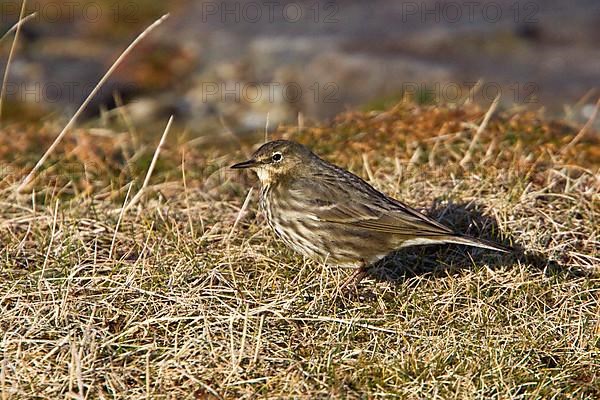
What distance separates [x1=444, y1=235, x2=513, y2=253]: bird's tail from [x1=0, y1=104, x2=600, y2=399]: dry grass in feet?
1.07

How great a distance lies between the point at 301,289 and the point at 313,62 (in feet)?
32.0

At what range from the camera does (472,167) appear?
26.3ft

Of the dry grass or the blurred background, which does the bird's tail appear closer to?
the dry grass

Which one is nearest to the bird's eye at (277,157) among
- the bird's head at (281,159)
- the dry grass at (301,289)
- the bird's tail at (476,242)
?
the bird's head at (281,159)

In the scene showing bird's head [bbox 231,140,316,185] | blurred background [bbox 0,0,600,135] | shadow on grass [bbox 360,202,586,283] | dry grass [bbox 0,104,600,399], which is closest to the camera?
dry grass [bbox 0,104,600,399]

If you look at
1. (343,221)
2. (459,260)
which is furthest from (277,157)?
(459,260)

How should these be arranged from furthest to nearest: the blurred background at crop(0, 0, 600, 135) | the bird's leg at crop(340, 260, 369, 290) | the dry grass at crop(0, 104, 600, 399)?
1. the blurred background at crop(0, 0, 600, 135)
2. the bird's leg at crop(340, 260, 369, 290)
3. the dry grass at crop(0, 104, 600, 399)

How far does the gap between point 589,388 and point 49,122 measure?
24.4ft

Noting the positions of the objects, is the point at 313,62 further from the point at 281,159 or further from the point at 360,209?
the point at 360,209

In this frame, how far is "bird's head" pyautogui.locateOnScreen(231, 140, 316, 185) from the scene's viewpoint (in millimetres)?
6840

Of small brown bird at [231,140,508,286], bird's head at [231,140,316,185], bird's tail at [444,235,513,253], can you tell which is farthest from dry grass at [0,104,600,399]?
bird's head at [231,140,316,185]

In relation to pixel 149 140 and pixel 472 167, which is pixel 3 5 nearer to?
pixel 149 140

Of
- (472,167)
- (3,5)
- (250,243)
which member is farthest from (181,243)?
(3,5)

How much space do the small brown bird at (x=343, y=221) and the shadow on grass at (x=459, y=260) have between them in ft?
0.84
